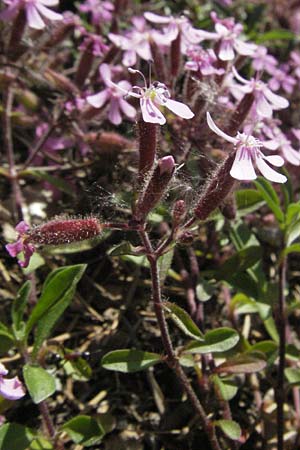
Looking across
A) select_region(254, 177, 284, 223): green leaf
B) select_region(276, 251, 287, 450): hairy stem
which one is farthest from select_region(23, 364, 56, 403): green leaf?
select_region(254, 177, 284, 223): green leaf

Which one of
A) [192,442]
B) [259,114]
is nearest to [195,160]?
[259,114]

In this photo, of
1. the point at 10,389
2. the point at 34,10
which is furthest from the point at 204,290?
the point at 34,10

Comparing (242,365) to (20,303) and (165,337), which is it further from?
(20,303)

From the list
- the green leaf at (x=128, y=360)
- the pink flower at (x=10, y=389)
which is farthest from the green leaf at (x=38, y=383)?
the green leaf at (x=128, y=360)

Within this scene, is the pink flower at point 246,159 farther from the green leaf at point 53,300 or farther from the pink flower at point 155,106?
the green leaf at point 53,300

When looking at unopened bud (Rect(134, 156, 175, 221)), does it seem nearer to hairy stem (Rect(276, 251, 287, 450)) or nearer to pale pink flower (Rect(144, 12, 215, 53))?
hairy stem (Rect(276, 251, 287, 450))

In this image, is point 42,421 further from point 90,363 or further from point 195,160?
point 195,160
